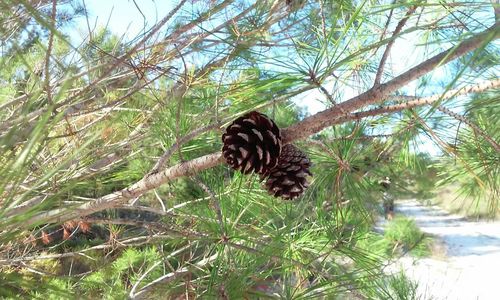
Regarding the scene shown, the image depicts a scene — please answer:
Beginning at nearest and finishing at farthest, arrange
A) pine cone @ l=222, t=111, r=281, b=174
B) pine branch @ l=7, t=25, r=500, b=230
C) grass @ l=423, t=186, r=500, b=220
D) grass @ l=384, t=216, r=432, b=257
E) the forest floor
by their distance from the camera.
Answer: pine branch @ l=7, t=25, r=500, b=230 → pine cone @ l=222, t=111, r=281, b=174 → grass @ l=423, t=186, r=500, b=220 → grass @ l=384, t=216, r=432, b=257 → the forest floor

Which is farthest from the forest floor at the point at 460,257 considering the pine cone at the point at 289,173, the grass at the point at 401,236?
the pine cone at the point at 289,173

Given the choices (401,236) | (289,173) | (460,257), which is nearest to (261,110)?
(289,173)

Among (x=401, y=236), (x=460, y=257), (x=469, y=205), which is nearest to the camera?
(x=469, y=205)

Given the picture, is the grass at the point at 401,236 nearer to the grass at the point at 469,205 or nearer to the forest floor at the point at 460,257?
the grass at the point at 469,205

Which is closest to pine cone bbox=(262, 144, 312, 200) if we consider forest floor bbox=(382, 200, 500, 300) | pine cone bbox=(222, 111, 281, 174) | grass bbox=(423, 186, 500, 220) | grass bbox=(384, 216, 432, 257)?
pine cone bbox=(222, 111, 281, 174)

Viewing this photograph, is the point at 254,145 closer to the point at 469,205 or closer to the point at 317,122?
the point at 317,122

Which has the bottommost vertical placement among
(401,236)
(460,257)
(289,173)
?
(460,257)

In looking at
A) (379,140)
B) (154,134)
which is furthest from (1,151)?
(379,140)

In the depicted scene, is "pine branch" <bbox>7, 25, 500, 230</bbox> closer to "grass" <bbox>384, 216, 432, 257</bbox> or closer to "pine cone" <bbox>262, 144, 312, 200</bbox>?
"pine cone" <bbox>262, 144, 312, 200</bbox>
